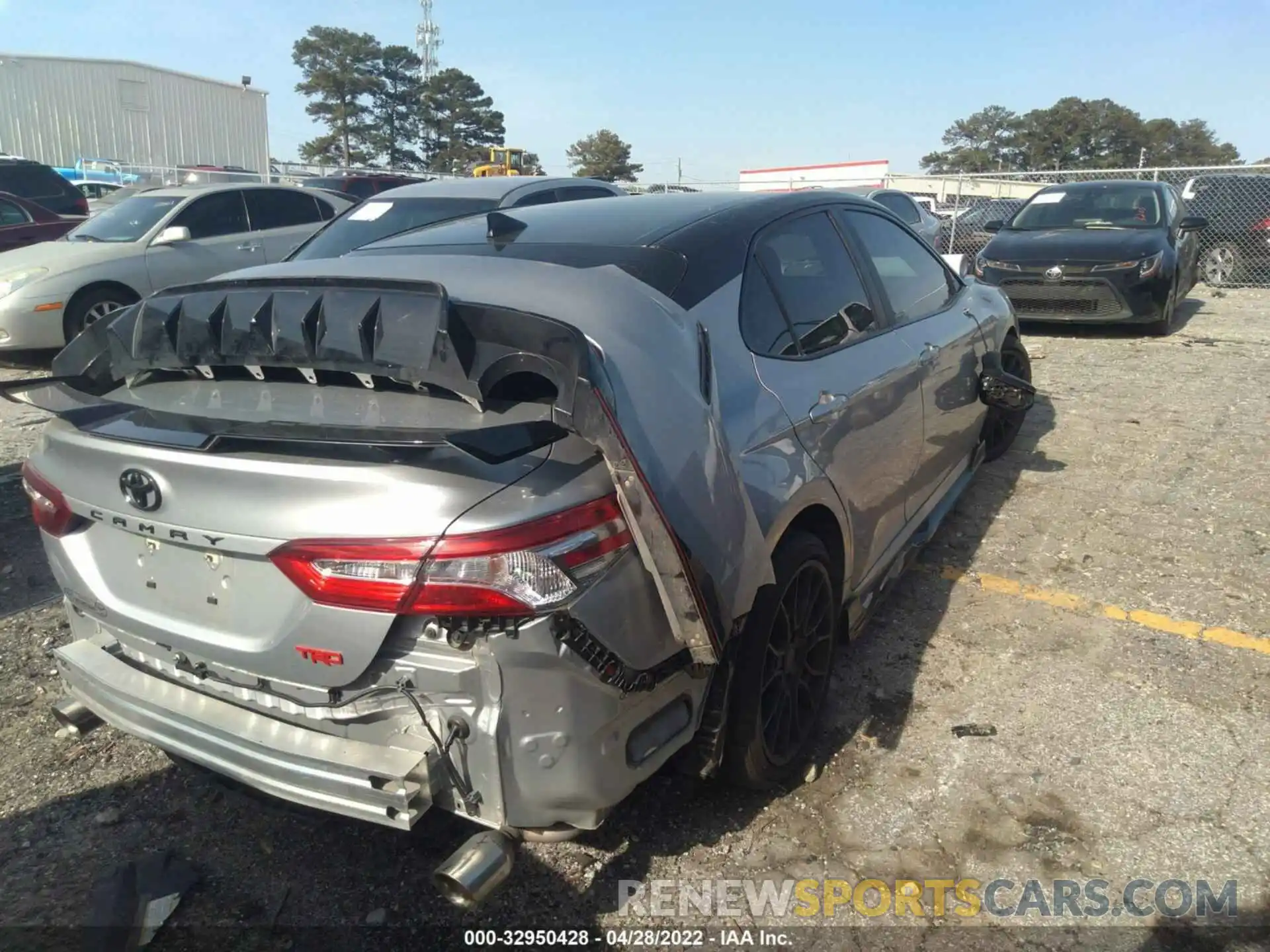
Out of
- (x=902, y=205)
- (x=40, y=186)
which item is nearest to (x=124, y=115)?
(x=40, y=186)

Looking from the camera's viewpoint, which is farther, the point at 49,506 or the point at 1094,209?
the point at 1094,209

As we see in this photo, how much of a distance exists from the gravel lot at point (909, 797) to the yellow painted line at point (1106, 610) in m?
0.02

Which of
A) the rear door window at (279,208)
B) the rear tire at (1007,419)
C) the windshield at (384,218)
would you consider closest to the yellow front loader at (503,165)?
the rear door window at (279,208)

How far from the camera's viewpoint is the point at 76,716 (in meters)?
2.61

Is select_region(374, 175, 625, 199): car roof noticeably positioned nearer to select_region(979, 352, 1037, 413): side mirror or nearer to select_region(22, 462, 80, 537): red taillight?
select_region(979, 352, 1037, 413): side mirror

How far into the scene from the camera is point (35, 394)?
250 cm

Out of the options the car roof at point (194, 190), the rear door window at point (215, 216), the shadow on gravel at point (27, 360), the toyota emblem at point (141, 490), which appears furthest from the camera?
the car roof at point (194, 190)

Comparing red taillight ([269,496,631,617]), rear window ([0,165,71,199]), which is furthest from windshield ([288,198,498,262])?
rear window ([0,165,71,199])

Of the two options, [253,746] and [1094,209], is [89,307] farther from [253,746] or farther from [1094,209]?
[1094,209]

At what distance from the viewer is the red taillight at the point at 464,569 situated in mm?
1846

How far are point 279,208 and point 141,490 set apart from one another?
30.3 feet

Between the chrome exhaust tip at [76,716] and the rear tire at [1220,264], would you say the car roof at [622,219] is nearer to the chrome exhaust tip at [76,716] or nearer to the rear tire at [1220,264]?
the chrome exhaust tip at [76,716]

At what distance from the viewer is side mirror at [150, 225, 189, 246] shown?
359 inches

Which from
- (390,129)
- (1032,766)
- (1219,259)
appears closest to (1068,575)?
(1032,766)
